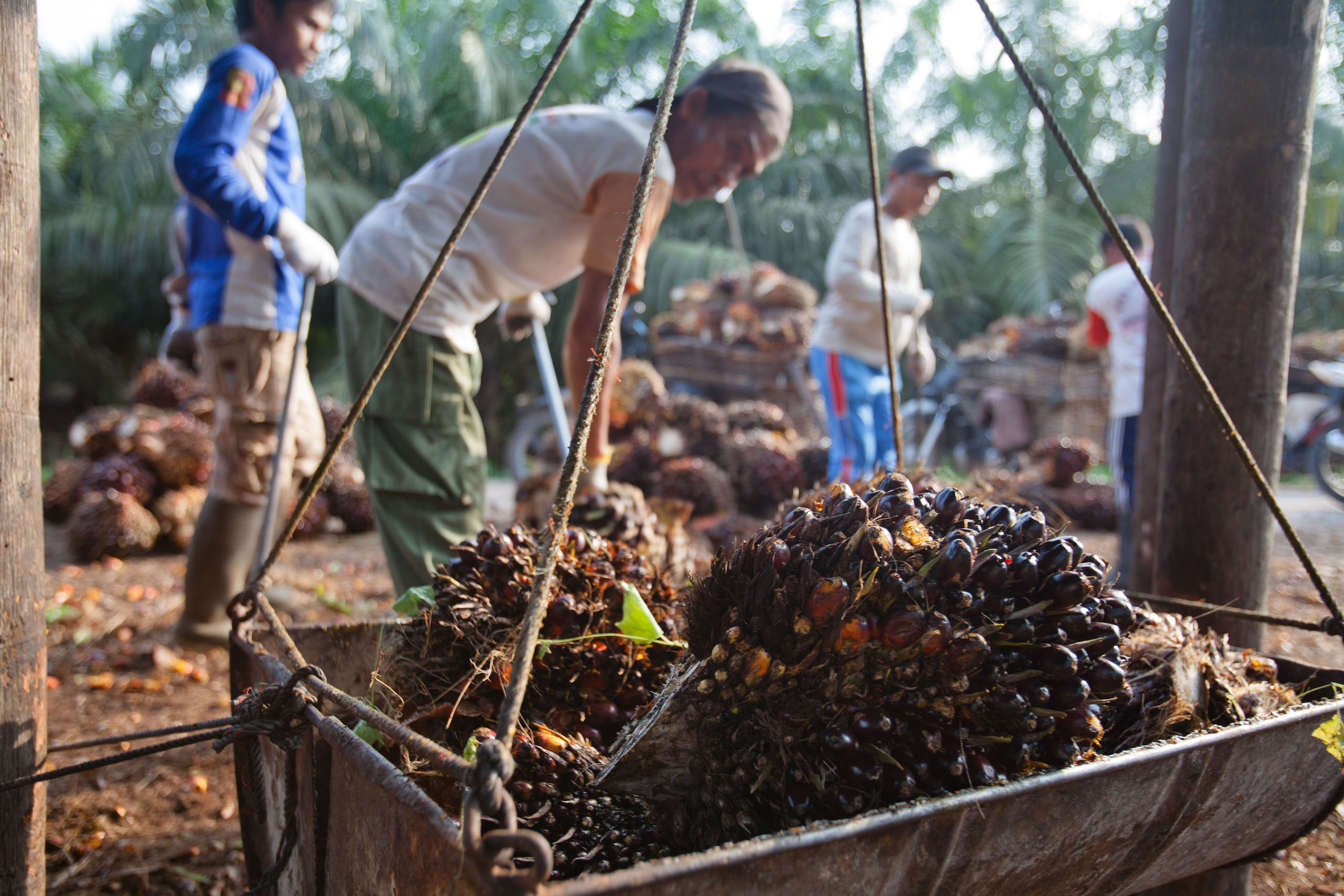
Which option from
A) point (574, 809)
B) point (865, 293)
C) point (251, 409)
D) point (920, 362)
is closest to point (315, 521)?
point (251, 409)

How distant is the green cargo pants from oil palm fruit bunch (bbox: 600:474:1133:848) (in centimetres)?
159

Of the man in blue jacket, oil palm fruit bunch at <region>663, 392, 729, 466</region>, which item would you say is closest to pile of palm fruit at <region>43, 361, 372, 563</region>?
the man in blue jacket

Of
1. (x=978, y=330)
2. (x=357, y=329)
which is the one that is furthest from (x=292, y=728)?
(x=978, y=330)

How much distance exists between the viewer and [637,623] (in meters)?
1.48

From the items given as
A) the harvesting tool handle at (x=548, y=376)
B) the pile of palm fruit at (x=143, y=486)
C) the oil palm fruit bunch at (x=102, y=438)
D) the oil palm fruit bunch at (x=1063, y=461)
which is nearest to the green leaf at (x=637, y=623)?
the harvesting tool handle at (x=548, y=376)

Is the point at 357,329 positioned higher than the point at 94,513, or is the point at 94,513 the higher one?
the point at 357,329

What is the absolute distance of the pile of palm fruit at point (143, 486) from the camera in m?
4.95

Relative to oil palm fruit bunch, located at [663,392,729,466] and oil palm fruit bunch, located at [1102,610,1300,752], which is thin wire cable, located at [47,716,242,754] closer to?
oil palm fruit bunch, located at [1102,610,1300,752]

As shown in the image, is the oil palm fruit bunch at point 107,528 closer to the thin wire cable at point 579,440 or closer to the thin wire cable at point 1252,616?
the thin wire cable at point 579,440

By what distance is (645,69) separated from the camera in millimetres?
14805

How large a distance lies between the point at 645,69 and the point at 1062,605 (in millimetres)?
15314

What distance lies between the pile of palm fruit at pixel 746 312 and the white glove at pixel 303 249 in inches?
182

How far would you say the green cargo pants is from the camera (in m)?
2.59

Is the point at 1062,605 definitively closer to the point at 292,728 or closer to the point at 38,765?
the point at 292,728
